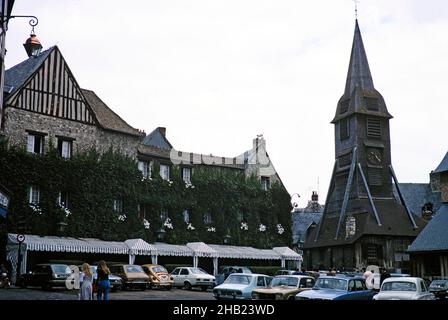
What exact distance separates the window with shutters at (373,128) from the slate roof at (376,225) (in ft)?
19.8

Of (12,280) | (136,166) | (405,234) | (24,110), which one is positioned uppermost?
(24,110)

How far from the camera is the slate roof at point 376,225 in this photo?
Result: 43.2 meters

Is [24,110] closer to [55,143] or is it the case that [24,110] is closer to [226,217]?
[55,143]

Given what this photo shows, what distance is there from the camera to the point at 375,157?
48844 millimetres

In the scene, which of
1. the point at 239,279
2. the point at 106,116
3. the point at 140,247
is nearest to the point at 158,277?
the point at 140,247

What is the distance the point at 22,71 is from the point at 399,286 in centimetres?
2520

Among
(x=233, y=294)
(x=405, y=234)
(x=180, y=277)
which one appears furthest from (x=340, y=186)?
(x=233, y=294)

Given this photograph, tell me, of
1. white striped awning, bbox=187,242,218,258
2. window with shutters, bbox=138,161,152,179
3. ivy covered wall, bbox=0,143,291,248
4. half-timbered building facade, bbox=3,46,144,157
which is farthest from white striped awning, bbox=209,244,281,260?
half-timbered building facade, bbox=3,46,144,157

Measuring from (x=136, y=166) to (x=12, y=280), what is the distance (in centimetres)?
1066

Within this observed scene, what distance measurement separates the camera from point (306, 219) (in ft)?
196

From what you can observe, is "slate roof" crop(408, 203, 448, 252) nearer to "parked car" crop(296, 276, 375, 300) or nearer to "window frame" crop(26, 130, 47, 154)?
"parked car" crop(296, 276, 375, 300)

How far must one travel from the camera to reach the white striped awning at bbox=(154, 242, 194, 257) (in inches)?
1337

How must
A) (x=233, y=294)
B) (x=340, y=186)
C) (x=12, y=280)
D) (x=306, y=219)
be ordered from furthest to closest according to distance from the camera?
(x=306, y=219), (x=340, y=186), (x=12, y=280), (x=233, y=294)

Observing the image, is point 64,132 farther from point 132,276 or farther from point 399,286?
point 399,286
